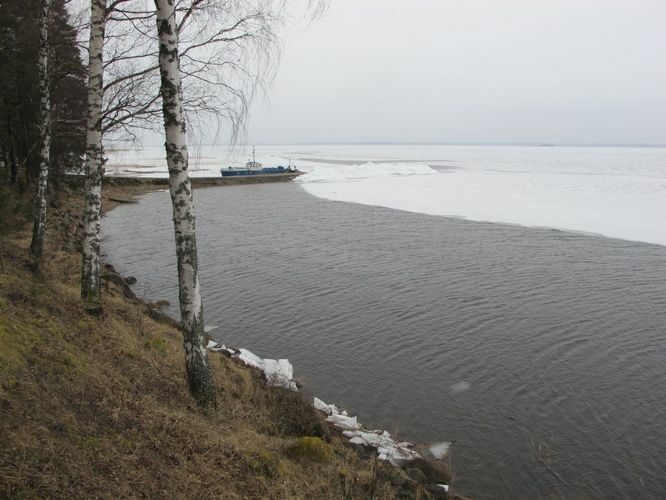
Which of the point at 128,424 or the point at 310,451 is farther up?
the point at 128,424

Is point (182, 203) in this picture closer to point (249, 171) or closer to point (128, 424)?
point (128, 424)

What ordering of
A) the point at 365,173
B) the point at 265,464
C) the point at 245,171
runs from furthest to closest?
the point at 365,173
the point at 245,171
the point at 265,464

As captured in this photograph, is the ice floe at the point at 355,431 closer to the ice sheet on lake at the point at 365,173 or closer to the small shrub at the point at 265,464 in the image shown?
the small shrub at the point at 265,464

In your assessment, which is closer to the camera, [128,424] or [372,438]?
[128,424]

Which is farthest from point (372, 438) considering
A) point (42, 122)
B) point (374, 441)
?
point (42, 122)

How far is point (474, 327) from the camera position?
43.5 feet

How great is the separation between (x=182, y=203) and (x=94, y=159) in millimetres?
3343

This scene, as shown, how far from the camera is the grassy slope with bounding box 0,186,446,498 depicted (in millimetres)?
4293

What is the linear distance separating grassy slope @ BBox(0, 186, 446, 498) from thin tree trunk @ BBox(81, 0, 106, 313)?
0.44 meters

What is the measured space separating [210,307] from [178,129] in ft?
32.0

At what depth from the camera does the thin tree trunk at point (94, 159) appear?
7926mm

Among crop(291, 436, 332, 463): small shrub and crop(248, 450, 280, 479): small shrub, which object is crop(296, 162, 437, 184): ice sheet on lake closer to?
crop(291, 436, 332, 463): small shrub

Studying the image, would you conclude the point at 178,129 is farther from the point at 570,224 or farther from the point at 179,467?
the point at 570,224

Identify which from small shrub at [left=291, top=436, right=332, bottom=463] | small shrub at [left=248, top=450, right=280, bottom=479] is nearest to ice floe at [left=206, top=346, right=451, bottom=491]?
small shrub at [left=291, top=436, right=332, bottom=463]
